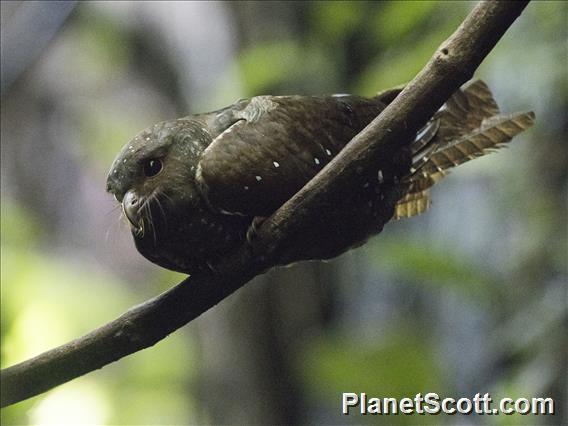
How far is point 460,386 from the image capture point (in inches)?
28.3

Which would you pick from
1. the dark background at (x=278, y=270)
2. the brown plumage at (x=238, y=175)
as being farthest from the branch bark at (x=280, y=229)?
the dark background at (x=278, y=270)

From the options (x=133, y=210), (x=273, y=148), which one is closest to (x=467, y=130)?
(x=273, y=148)

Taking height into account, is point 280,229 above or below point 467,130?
below

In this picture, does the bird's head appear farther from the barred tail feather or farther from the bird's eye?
the barred tail feather

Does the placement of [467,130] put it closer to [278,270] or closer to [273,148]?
[273,148]

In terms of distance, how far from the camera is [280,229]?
20.0 inches

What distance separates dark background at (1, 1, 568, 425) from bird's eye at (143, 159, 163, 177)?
0.61 feet

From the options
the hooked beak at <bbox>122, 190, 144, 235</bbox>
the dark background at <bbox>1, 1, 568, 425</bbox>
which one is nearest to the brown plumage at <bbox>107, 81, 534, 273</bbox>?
the hooked beak at <bbox>122, 190, 144, 235</bbox>

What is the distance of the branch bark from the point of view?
440 millimetres

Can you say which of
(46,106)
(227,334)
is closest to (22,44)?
(46,106)

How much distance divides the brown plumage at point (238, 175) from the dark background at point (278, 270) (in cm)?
12

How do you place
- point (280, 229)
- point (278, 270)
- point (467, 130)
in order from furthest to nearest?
1. point (278, 270)
2. point (467, 130)
3. point (280, 229)

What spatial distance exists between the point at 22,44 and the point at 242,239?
0.51 metres

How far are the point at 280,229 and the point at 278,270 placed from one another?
0.42 m
